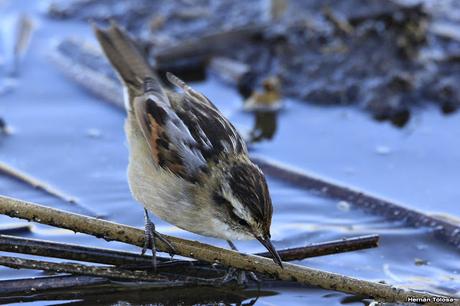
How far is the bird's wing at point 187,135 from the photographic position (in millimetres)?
6574

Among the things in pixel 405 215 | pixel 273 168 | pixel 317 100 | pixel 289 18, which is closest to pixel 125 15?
pixel 289 18

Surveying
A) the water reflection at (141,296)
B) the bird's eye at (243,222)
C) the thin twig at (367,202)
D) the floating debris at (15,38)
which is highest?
the floating debris at (15,38)

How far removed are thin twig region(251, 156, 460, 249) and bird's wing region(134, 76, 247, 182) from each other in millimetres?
1312

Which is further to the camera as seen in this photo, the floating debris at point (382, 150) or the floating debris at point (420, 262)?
the floating debris at point (382, 150)

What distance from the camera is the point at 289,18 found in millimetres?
11078

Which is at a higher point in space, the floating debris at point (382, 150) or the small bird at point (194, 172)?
the floating debris at point (382, 150)

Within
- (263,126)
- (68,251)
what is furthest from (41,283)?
(263,126)

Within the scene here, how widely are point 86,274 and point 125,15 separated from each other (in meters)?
6.30

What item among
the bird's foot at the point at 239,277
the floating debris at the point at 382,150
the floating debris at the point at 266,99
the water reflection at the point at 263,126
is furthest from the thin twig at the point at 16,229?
the floating debris at the point at 382,150

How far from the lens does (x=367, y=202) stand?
7.63 m

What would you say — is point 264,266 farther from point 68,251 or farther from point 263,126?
point 263,126

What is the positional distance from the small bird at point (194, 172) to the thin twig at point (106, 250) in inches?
8.6

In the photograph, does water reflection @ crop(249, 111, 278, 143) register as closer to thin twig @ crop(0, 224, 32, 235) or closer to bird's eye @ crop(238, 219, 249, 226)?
thin twig @ crop(0, 224, 32, 235)

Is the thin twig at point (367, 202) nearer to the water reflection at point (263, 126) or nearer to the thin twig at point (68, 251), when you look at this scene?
the water reflection at point (263, 126)
